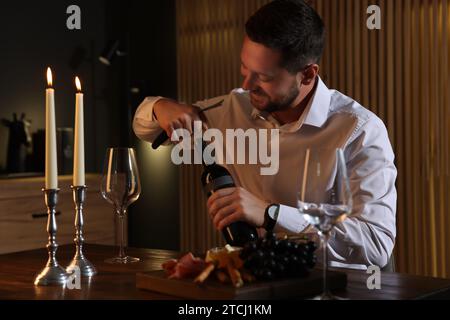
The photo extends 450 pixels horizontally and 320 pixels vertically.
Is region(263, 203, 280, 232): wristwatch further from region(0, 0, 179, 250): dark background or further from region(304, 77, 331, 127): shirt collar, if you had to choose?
region(0, 0, 179, 250): dark background

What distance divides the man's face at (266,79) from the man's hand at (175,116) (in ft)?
0.64

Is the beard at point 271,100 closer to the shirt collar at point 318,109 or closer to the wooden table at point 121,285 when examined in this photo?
the shirt collar at point 318,109

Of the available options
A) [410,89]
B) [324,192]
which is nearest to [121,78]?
[410,89]

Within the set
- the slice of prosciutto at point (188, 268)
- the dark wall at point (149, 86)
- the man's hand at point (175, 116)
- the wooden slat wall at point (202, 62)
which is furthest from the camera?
the dark wall at point (149, 86)

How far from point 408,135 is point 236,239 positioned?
2334 millimetres

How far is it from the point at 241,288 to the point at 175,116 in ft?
3.47

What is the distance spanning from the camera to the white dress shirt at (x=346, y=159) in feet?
5.93

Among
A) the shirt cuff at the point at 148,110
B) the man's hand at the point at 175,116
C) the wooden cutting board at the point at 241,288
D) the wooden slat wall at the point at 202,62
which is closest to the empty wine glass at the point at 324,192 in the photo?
the wooden cutting board at the point at 241,288

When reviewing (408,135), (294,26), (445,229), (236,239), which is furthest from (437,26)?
(236,239)

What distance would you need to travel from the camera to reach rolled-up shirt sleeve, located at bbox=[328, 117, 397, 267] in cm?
180

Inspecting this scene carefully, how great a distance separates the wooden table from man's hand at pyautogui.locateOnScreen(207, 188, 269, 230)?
212 millimetres

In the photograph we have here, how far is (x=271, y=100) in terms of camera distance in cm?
224

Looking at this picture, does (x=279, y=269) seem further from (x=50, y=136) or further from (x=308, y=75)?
(x=308, y=75)

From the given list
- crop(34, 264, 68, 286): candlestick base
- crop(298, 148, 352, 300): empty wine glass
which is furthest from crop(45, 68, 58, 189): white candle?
crop(298, 148, 352, 300): empty wine glass
